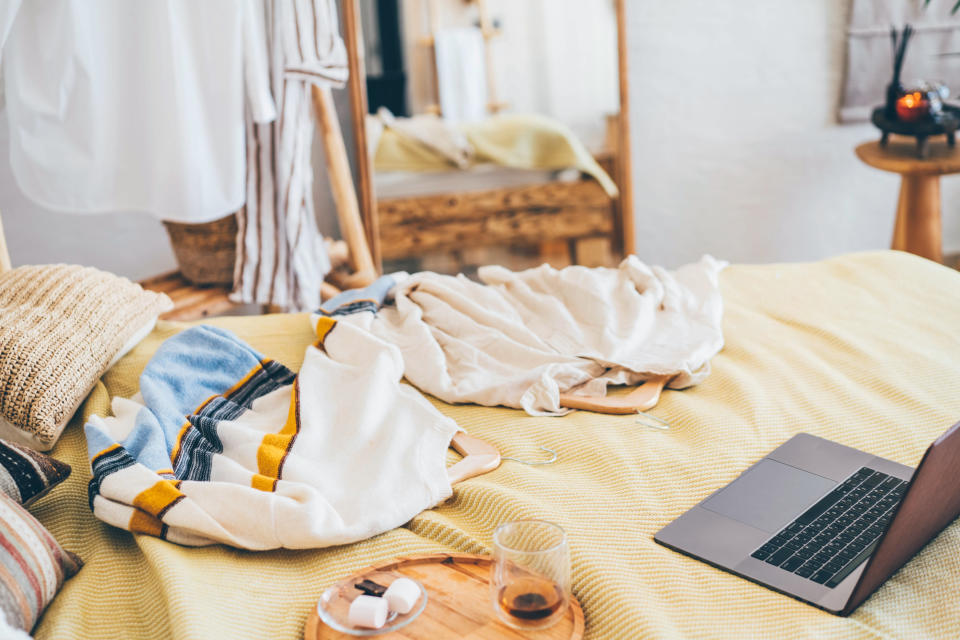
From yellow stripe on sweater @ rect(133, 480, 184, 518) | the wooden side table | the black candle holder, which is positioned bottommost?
the wooden side table

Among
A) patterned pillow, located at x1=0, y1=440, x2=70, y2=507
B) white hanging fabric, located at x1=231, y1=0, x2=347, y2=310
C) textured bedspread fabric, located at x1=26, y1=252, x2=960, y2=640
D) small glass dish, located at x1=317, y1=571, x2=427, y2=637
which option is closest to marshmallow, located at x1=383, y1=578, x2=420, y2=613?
small glass dish, located at x1=317, y1=571, x2=427, y2=637

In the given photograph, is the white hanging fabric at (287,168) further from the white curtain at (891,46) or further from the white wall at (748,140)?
the white curtain at (891,46)

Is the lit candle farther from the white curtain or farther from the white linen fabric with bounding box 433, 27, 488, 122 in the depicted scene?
the white linen fabric with bounding box 433, 27, 488, 122

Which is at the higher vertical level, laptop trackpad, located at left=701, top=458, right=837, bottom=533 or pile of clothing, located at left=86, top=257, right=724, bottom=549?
pile of clothing, located at left=86, top=257, right=724, bottom=549

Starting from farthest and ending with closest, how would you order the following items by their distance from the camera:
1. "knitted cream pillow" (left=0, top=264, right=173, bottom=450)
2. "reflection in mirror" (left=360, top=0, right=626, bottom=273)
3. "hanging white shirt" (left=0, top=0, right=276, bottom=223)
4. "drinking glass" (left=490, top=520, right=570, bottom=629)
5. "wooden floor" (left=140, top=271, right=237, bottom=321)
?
"reflection in mirror" (left=360, top=0, right=626, bottom=273) → "wooden floor" (left=140, top=271, right=237, bottom=321) → "hanging white shirt" (left=0, top=0, right=276, bottom=223) → "knitted cream pillow" (left=0, top=264, right=173, bottom=450) → "drinking glass" (left=490, top=520, right=570, bottom=629)

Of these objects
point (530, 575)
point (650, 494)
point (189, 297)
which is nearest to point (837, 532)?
point (650, 494)

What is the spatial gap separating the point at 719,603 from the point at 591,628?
5.7 inches

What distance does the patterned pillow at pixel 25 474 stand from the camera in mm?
1162

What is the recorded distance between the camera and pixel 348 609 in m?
0.97

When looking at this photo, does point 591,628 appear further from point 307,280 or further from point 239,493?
point 307,280

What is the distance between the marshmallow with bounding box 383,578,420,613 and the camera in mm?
955

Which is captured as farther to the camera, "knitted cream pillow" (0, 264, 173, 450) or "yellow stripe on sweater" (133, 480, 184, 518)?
"knitted cream pillow" (0, 264, 173, 450)

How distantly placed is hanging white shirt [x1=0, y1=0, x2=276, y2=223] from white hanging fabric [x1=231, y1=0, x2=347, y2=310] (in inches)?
4.9

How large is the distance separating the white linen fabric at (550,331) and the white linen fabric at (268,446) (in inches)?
4.8
